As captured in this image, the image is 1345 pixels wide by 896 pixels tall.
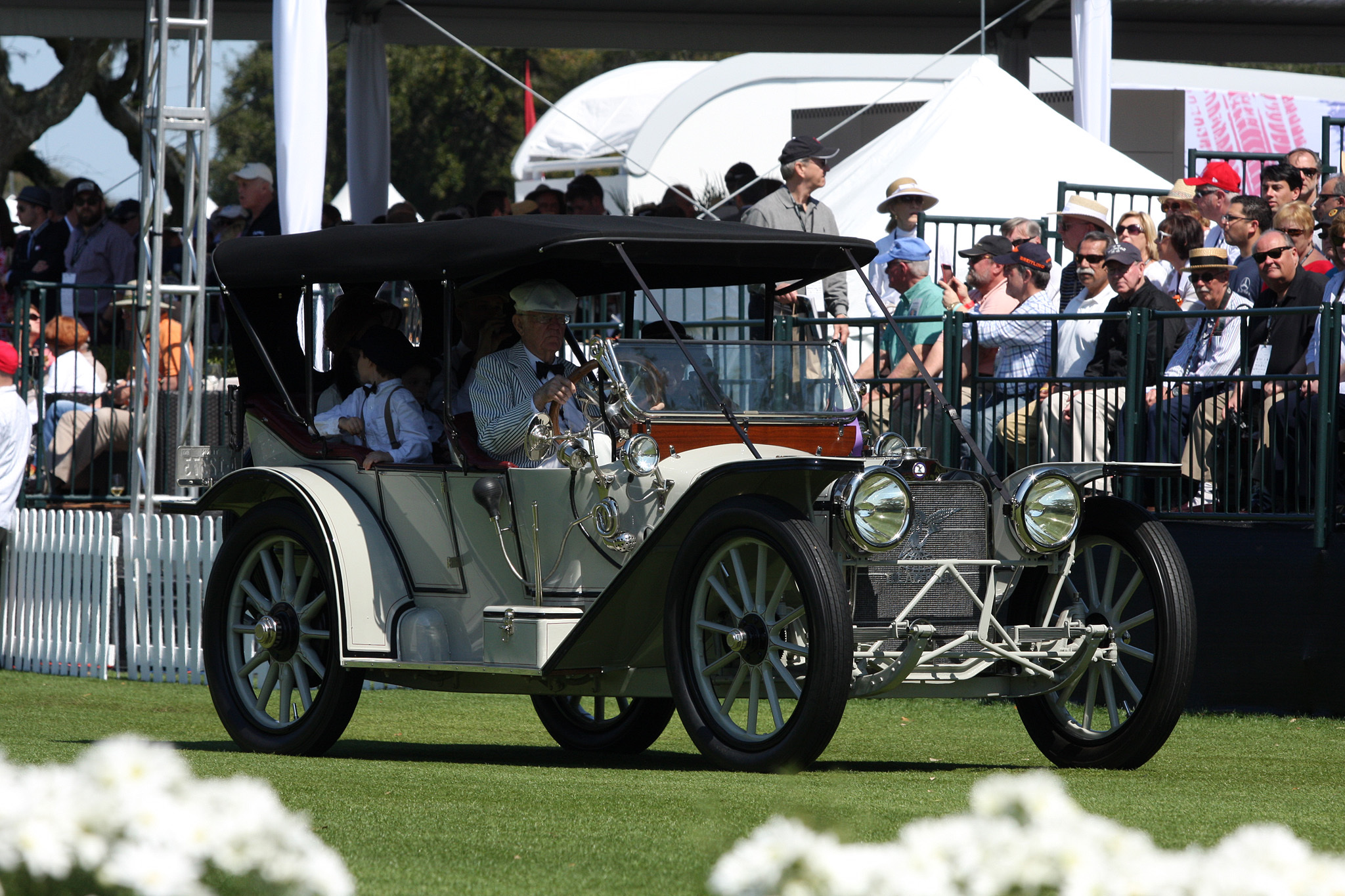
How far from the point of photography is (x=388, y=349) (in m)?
8.34

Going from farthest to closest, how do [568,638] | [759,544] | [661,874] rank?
[568,638] → [759,544] → [661,874]

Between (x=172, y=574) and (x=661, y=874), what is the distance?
7.93m

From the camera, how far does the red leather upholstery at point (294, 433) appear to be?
8070 mm

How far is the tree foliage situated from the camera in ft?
179

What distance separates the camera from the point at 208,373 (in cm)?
1488

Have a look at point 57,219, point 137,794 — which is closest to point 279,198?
point 57,219

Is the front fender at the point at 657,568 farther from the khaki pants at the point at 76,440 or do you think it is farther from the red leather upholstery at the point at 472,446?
the khaki pants at the point at 76,440

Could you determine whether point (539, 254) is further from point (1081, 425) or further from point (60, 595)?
point (60, 595)

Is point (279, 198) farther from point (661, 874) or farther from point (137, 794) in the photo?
point (137, 794)

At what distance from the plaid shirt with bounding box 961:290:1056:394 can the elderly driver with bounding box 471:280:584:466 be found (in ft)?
13.0

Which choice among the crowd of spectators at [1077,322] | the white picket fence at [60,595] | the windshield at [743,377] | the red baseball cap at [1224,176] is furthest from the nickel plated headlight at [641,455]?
the red baseball cap at [1224,176]

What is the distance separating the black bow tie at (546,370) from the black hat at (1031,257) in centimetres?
549

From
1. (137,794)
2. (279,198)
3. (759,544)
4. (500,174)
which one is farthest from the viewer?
(500,174)

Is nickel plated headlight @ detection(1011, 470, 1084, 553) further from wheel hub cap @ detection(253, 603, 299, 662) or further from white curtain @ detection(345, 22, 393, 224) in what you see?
white curtain @ detection(345, 22, 393, 224)
